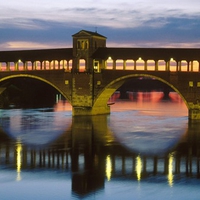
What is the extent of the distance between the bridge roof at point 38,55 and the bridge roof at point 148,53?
4.24 metres

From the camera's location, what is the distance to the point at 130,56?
5831 cm

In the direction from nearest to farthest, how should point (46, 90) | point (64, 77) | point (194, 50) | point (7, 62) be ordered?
point (194, 50)
point (64, 77)
point (7, 62)
point (46, 90)

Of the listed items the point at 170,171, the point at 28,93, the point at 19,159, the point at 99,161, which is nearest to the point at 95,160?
the point at 99,161

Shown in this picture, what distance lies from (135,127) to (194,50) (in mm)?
11487

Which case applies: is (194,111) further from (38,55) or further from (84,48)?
(38,55)

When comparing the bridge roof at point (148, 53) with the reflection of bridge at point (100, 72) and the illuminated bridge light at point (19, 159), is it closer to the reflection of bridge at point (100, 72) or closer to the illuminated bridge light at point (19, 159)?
the reflection of bridge at point (100, 72)

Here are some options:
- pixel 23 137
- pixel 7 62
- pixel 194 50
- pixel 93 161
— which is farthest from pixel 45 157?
pixel 7 62

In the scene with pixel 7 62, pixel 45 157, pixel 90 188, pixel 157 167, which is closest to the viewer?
pixel 90 188

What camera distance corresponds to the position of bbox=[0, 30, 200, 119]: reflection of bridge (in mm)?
54250

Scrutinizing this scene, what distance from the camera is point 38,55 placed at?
213 ft

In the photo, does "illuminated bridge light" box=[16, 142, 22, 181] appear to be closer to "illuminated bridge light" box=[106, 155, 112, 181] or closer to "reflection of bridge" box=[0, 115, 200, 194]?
"reflection of bridge" box=[0, 115, 200, 194]

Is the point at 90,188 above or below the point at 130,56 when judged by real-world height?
below

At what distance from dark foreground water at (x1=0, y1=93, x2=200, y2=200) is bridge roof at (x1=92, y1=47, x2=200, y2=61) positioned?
26.6 feet

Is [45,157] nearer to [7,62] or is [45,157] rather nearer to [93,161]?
[93,161]
